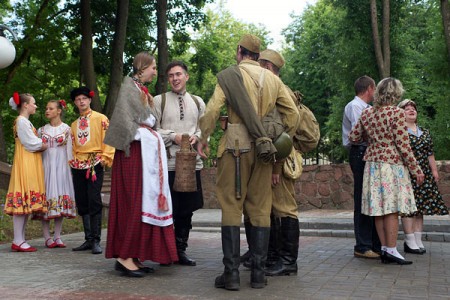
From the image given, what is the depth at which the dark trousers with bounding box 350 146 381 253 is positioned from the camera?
689 centimetres

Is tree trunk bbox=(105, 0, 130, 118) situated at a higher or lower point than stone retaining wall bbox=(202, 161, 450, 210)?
higher

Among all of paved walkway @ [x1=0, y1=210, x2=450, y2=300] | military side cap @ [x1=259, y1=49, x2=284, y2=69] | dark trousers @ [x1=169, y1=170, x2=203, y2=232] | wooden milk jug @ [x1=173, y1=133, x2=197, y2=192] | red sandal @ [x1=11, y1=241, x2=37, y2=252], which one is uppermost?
military side cap @ [x1=259, y1=49, x2=284, y2=69]

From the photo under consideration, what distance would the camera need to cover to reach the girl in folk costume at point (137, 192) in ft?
18.5

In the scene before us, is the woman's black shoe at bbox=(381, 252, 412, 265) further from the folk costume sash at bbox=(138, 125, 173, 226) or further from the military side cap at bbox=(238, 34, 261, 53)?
the military side cap at bbox=(238, 34, 261, 53)

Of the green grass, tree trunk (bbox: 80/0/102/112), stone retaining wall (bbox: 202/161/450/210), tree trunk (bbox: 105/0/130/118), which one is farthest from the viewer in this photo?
tree trunk (bbox: 105/0/130/118)

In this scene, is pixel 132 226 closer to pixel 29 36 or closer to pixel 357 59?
pixel 29 36

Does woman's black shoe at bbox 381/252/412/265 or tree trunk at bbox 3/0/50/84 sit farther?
tree trunk at bbox 3/0/50/84

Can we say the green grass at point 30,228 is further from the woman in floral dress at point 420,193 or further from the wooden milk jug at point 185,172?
the woman in floral dress at point 420,193

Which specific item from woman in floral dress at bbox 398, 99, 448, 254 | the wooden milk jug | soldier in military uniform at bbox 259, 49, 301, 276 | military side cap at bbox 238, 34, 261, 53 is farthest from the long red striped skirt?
woman in floral dress at bbox 398, 99, 448, 254

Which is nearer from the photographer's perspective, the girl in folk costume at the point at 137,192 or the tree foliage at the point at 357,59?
the girl in folk costume at the point at 137,192

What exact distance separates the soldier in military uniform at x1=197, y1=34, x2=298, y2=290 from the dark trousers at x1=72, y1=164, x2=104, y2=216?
257 centimetres

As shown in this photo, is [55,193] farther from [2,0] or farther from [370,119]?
[2,0]

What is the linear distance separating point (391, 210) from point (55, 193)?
4214 millimetres

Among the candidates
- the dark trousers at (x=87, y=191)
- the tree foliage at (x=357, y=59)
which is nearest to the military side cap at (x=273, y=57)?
the dark trousers at (x=87, y=191)
